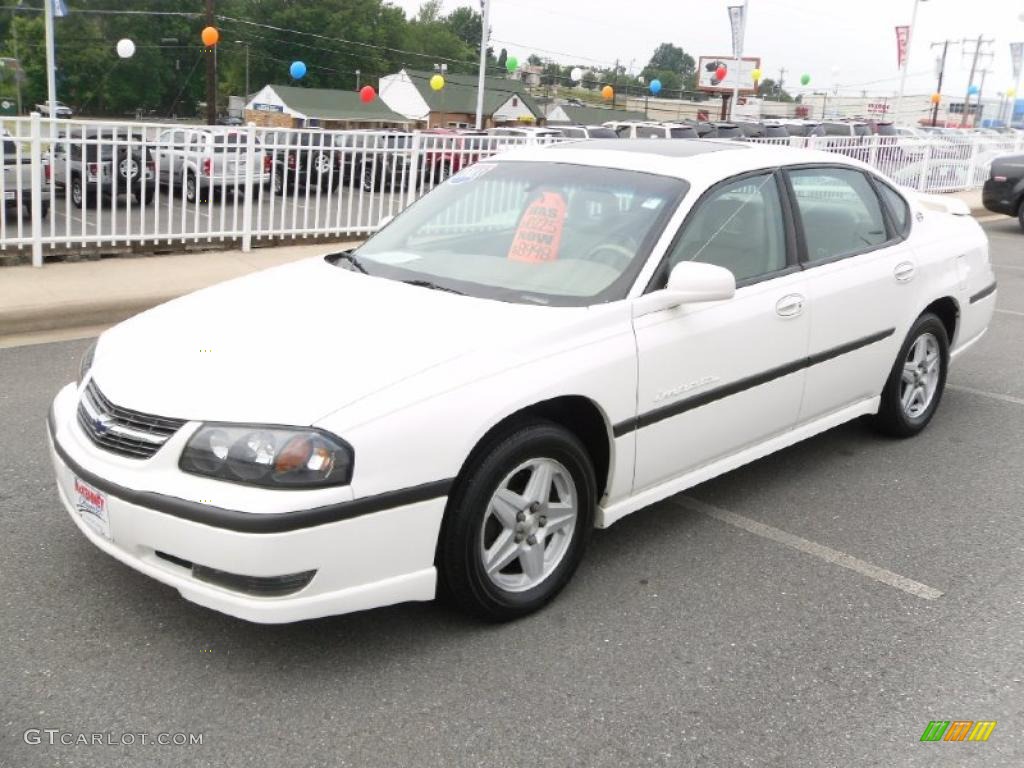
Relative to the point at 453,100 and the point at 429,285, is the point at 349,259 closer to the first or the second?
the point at 429,285

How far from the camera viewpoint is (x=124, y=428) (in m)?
3.09

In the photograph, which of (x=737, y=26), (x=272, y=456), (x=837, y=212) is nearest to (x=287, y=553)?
(x=272, y=456)

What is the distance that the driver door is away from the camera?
12.3 feet

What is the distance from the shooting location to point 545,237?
405 centimetres

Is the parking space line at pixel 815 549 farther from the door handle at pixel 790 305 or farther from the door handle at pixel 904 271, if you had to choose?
the door handle at pixel 904 271

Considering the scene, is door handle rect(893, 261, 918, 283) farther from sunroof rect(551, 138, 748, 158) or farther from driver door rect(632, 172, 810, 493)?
sunroof rect(551, 138, 748, 158)

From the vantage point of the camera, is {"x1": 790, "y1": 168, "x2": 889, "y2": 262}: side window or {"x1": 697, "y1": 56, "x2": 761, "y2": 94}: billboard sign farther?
{"x1": 697, "y1": 56, "x2": 761, "y2": 94}: billboard sign

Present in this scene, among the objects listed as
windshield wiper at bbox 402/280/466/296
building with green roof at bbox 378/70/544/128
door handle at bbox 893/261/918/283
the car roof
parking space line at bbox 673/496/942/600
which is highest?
building with green roof at bbox 378/70/544/128

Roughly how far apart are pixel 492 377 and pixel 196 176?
28.3 feet

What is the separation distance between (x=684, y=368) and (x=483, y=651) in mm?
1312

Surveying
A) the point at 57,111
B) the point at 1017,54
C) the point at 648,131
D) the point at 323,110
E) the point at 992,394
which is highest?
the point at 1017,54

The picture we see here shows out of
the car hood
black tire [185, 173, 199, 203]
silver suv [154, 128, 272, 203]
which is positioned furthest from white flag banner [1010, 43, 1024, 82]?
the car hood

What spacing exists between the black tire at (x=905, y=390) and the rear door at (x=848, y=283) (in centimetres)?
12

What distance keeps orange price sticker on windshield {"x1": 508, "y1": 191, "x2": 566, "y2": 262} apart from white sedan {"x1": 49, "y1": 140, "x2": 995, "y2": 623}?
0.04 feet
